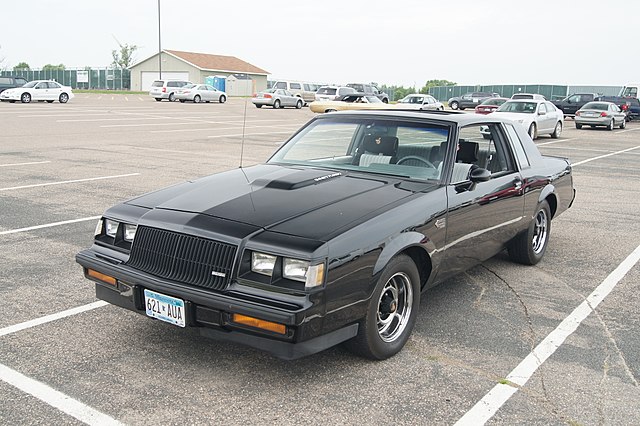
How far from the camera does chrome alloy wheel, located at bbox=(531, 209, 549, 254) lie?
6496 millimetres

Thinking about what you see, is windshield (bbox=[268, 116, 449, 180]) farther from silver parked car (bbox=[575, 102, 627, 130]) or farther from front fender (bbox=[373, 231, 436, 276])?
silver parked car (bbox=[575, 102, 627, 130])

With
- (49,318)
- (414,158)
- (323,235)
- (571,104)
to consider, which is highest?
(571,104)

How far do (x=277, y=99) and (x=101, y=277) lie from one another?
4191 centimetres

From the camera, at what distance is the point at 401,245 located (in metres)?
4.03

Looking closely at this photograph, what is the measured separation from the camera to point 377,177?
4.88 metres

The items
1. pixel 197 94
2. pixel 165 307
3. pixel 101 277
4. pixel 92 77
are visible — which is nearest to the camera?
pixel 165 307

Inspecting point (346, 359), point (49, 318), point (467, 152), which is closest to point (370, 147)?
point (467, 152)

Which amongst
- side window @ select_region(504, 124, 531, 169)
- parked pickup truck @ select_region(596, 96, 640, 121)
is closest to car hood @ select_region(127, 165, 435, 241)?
side window @ select_region(504, 124, 531, 169)

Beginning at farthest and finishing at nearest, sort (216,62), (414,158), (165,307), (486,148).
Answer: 1. (216,62)
2. (486,148)
3. (414,158)
4. (165,307)

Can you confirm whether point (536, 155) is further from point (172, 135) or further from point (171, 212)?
point (172, 135)

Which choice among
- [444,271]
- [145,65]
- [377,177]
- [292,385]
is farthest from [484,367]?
[145,65]

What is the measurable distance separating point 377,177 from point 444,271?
2.77 feet

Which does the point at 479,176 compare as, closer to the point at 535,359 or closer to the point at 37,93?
the point at 535,359

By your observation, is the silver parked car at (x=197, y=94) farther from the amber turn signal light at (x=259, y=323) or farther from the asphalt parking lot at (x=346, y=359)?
the amber turn signal light at (x=259, y=323)
